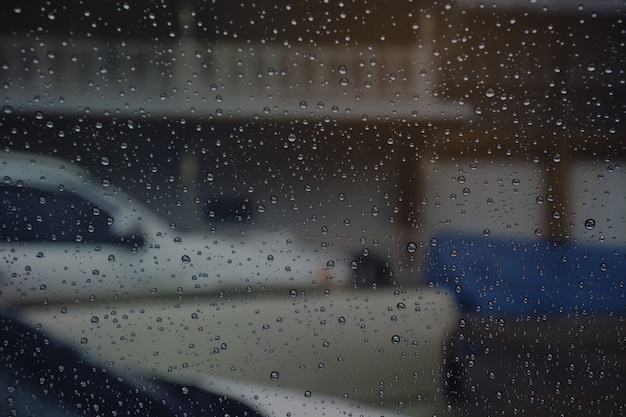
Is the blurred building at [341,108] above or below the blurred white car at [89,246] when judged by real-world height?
above

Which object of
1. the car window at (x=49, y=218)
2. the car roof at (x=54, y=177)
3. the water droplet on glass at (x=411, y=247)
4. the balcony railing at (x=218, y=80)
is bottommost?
the water droplet on glass at (x=411, y=247)

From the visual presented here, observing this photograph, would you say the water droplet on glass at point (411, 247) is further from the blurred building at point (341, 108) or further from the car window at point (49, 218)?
the car window at point (49, 218)

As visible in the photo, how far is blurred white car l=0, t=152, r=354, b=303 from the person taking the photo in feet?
5.15

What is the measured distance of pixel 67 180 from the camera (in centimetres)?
158

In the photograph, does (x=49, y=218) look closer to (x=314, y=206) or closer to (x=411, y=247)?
(x=314, y=206)

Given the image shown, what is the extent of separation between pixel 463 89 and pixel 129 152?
79 cm

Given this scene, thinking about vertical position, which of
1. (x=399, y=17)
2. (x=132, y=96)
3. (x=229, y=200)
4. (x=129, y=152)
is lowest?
(x=229, y=200)

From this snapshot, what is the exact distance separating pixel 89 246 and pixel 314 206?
51cm

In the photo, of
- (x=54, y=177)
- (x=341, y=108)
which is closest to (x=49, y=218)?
(x=54, y=177)

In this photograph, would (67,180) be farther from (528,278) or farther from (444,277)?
(528,278)

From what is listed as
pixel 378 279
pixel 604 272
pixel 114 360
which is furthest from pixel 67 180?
Answer: pixel 604 272

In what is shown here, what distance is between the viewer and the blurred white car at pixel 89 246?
1.57 m

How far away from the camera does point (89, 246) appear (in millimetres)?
1584

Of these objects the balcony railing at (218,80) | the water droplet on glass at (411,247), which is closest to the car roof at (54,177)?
the balcony railing at (218,80)
